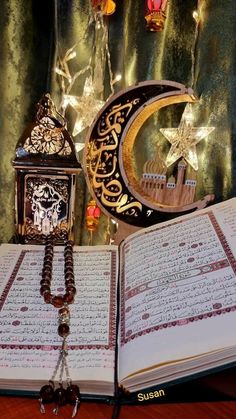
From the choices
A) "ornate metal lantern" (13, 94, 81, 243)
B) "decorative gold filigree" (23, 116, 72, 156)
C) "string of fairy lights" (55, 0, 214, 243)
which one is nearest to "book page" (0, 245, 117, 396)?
"ornate metal lantern" (13, 94, 81, 243)

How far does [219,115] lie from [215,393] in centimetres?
84

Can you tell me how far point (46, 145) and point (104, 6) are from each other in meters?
0.47

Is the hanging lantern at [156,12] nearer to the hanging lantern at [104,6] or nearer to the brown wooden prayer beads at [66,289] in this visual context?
the hanging lantern at [104,6]

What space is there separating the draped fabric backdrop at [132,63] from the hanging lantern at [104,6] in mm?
117

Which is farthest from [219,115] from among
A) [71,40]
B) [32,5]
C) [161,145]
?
[32,5]

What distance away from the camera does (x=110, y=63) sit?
1489mm

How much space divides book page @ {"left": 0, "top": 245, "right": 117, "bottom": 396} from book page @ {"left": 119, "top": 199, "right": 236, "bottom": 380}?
28mm

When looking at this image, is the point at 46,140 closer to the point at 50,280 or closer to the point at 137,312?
the point at 50,280

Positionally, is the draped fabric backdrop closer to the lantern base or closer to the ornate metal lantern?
the lantern base

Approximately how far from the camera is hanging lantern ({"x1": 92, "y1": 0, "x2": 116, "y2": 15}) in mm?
1289

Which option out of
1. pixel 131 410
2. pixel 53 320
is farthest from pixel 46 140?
pixel 131 410

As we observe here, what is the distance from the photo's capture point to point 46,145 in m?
1.12

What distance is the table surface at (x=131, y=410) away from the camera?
59cm

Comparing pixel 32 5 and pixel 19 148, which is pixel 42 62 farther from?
pixel 19 148
